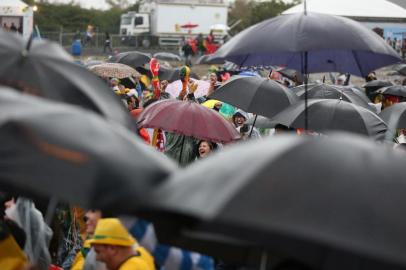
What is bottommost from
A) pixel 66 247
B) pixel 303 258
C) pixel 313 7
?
pixel 66 247

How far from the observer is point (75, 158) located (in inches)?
111

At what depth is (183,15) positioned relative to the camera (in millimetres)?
55969

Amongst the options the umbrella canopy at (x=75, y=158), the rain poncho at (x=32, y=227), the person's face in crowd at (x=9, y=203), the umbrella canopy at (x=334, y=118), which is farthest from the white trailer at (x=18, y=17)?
the umbrella canopy at (x=75, y=158)

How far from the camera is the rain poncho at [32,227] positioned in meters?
5.23

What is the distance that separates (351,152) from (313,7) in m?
5.78

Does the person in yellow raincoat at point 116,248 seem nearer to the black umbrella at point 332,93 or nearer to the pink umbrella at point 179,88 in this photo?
the black umbrella at point 332,93

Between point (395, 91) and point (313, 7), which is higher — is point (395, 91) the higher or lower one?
the lower one

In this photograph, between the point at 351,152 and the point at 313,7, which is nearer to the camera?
the point at 351,152

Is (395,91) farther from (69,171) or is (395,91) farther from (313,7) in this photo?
(69,171)

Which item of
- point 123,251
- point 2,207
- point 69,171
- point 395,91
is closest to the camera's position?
point 69,171

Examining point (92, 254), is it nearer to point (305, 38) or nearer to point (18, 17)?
point (305, 38)

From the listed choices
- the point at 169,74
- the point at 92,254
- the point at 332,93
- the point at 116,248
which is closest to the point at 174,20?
the point at 169,74

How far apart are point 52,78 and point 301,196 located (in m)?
1.57

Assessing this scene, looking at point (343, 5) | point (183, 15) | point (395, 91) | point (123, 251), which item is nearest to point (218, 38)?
point (183, 15)
